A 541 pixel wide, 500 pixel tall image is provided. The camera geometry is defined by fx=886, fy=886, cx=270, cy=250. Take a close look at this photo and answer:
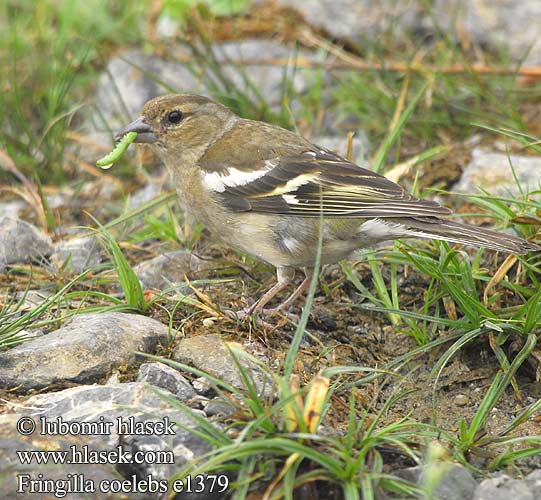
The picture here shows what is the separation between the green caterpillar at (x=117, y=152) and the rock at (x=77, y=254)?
1.66 ft

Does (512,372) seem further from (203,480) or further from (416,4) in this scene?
(416,4)

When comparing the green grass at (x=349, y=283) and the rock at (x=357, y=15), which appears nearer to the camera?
the green grass at (x=349, y=283)

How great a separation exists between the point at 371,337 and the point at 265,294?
0.60m

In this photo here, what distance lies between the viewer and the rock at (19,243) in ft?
17.0

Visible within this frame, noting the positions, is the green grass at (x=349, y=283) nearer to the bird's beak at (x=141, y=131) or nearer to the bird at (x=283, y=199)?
the bird at (x=283, y=199)

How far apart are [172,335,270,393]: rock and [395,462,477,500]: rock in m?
0.73

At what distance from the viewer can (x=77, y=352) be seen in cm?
384

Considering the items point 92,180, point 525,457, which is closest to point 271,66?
point 92,180

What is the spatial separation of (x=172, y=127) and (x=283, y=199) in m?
0.98

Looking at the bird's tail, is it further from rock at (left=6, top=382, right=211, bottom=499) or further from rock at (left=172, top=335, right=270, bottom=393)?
rock at (left=6, top=382, right=211, bottom=499)

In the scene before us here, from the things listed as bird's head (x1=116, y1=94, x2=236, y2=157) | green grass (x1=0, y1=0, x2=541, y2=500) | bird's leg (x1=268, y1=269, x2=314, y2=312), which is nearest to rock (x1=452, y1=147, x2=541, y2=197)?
green grass (x1=0, y1=0, x2=541, y2=500)

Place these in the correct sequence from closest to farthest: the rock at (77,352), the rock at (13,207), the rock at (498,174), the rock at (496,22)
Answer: the rock at (77,352)
the rock at (498,174)
the rock at (13,207)
the rock at (496,22)

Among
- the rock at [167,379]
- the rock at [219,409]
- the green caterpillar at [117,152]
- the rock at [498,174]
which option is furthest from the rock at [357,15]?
the rock at [219,409]

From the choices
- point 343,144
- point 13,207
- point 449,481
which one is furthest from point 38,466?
point 343,144
